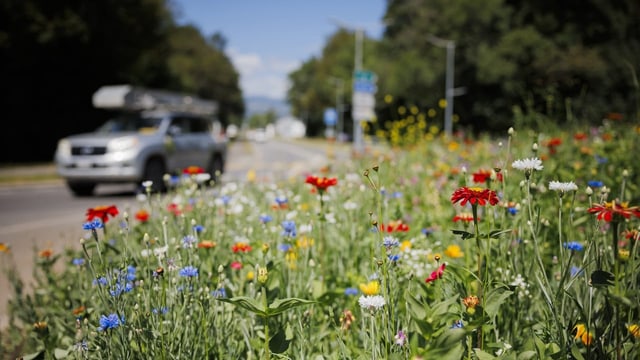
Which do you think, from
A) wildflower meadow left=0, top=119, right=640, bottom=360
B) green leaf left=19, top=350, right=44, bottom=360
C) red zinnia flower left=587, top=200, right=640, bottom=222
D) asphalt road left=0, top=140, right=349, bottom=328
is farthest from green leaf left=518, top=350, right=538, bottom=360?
asphalt road left=0, top=140, right=349, bottom=328

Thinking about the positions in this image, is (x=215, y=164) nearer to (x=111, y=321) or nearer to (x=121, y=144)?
(x=121, y=144)

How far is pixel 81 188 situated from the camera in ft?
35.1

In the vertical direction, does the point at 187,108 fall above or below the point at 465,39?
below

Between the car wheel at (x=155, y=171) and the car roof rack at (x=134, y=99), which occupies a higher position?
the car roof rack at (x=134, y=99)

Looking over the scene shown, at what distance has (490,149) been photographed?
23.2 ft

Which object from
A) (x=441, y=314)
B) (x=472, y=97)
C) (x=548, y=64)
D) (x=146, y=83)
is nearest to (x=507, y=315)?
(x=441, y=314)

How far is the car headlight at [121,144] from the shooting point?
31.5ft

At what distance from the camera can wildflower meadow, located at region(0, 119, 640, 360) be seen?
5.10 feet

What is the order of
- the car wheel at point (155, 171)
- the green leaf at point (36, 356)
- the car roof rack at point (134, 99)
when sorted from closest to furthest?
the green leaf at point (36, 356)
the car wheel at point (155, 171)
the car roof rack at point (134, 99)

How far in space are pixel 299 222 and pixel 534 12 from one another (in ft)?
119

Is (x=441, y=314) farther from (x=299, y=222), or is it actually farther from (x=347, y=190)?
(x=347, y=190)

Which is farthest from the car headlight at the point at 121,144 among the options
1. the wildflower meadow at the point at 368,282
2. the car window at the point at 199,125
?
the wildflower meadow at the point at 368,282

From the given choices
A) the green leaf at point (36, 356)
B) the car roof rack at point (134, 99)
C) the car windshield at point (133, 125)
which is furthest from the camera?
the car roof rack at point (134, 99)

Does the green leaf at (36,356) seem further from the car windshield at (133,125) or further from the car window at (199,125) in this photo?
the car window at (199,125)
